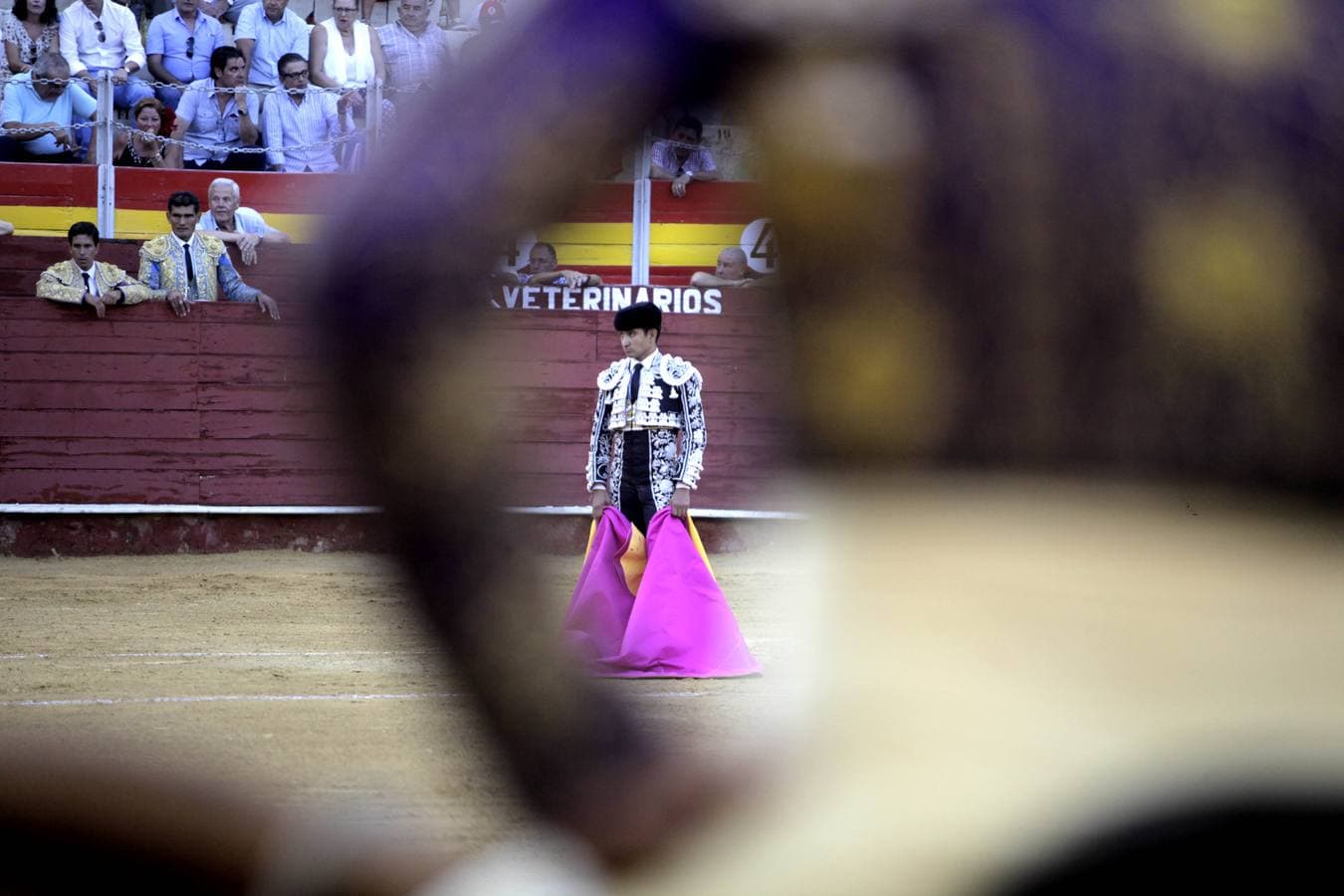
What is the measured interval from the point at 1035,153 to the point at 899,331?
2.2 inches

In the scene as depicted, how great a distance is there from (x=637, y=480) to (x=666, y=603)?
631mm

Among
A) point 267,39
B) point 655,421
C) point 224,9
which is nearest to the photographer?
point 655,421

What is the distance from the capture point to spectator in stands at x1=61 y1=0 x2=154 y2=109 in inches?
329

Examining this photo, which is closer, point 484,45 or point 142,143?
point 484,45

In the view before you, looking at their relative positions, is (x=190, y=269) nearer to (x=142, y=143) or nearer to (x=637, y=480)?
(x=142, y=143)

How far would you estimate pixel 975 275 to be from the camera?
0.40 meters

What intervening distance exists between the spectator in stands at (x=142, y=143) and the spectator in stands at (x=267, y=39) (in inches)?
22.5

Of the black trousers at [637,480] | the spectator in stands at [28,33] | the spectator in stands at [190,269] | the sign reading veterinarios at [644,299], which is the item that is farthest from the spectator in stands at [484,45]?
the spectator in stands at [28,33]

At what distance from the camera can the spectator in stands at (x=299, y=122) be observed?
8.26 meters

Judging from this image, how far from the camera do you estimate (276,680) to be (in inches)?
168

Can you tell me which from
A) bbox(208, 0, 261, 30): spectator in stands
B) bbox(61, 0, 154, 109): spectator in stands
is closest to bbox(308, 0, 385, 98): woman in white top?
bbox(208, 0, 261, 30): spectator in stands

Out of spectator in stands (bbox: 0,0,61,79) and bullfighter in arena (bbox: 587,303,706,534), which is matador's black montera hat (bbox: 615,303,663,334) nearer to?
bullfighter in arena (bbox: 587,303,706,534)

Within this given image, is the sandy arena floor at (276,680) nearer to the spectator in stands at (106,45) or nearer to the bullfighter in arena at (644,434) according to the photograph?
the bullfighter in arena at (644,434)

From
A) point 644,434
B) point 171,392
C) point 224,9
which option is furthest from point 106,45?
point 644,434
